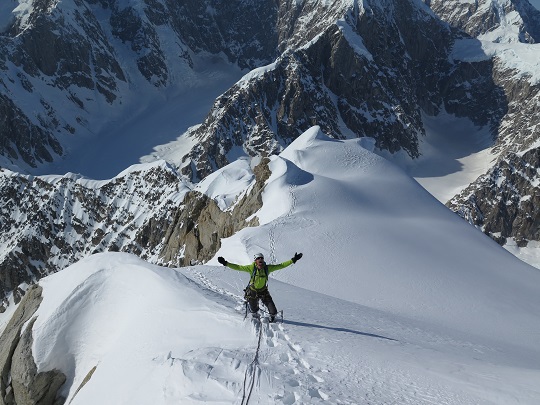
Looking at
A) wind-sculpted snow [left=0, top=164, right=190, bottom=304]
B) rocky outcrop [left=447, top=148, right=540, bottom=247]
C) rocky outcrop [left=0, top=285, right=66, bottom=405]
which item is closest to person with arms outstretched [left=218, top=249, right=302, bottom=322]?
rocky outcrop [left=0, top=285, right=66, bottom=405]

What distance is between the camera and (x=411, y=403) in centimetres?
881

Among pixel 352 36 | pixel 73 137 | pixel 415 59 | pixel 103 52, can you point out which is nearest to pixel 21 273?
pixel 73 137

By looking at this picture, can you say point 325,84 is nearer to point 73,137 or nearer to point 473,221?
point 473,221

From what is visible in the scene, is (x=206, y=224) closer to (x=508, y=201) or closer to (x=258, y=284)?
(x=258, y=284)

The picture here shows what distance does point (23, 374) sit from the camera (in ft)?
52.3

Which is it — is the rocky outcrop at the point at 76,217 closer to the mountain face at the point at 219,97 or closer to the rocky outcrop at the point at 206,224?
the mountain face at the point at 219,97

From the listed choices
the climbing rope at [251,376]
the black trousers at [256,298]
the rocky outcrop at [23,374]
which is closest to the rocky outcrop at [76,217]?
the rocky outcrop at [23,374]

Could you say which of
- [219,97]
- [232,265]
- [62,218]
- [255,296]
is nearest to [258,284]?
[255,296]

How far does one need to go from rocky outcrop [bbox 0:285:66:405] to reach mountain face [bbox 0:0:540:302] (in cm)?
2810

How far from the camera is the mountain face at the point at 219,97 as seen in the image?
77500 millimetres

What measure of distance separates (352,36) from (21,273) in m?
87.9

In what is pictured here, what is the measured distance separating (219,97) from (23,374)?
98.9m

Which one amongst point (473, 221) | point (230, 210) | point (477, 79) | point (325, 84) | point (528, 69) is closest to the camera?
point (230, 210)

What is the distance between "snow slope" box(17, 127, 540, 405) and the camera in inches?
371
